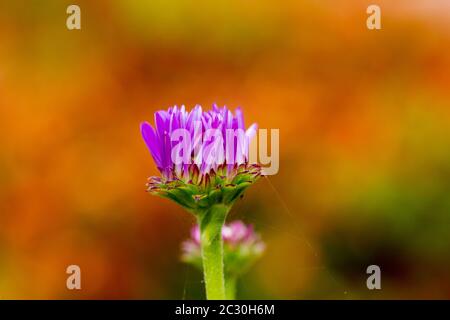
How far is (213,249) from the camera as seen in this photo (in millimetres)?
422

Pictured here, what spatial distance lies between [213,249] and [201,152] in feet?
0.23

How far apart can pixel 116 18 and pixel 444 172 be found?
787 mm

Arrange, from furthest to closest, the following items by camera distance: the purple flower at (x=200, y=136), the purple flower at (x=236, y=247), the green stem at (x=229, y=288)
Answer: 1. the purple flower at (x=236, y=247)
2. the green stem at (x=229, y=288)
3. the purple flower at (x=200, y=136)

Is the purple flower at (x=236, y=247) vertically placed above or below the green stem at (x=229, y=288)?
above

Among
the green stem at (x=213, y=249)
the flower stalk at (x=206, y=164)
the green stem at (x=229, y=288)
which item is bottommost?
the green stem at (x=229, y=288)

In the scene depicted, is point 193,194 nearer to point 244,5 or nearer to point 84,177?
point 84,177

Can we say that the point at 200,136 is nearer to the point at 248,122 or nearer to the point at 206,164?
the point at 206,164

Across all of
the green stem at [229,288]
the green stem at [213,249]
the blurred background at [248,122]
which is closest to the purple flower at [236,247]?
the green stem at [229,288]

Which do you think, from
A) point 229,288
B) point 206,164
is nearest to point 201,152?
point 206,164

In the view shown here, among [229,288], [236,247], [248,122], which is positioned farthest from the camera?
[248,122]

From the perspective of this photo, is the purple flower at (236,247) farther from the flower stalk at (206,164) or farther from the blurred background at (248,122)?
the blurred background at (248,122)

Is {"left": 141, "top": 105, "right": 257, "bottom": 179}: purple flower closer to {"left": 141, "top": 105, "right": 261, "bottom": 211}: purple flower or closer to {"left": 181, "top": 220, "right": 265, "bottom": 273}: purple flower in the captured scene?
{"left": 141, "top": 105, "right": 261, "bottom": 211}: purple flower

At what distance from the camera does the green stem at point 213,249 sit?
0.40 meters

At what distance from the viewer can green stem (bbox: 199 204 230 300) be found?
1.32ft
